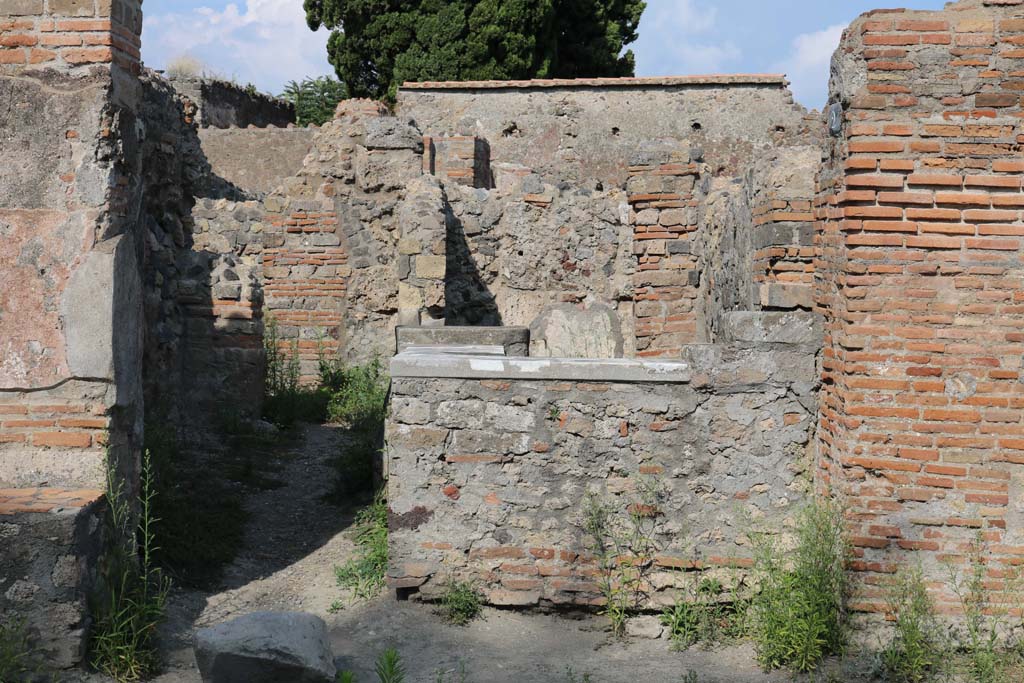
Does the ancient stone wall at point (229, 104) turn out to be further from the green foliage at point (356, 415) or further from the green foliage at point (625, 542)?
the green foliage at point (625, 542)

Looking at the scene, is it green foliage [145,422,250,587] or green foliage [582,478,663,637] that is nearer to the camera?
green foliage [582,478,663,637]

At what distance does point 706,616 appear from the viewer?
16.3ft

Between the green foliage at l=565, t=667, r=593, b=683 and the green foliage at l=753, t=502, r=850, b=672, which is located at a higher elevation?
the green foliage at l=753, t=502, r=850, b=672

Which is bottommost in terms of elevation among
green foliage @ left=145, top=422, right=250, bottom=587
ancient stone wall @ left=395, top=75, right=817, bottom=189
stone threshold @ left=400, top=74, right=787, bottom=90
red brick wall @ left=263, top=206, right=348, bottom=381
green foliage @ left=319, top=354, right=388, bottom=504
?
green foliage @ left=145, top=422, right=250, bottom=587

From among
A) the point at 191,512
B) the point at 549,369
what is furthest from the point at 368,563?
the point at 549,369

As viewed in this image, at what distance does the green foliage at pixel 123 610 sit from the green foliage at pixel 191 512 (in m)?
0.28

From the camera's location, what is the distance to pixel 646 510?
5.03 metres

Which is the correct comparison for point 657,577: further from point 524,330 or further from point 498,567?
point 524,330

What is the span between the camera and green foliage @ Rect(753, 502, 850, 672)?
454cm

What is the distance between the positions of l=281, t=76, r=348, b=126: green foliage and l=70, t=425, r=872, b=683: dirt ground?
73.2 ft

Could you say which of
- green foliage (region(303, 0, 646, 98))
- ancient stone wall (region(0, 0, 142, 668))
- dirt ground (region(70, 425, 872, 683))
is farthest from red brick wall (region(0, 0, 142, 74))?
green foliage (region(303, 0, 646, 98))

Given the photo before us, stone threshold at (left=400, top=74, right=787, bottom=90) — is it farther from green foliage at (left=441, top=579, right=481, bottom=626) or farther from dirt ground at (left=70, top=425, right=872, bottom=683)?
green foliage at (left=441, top=579, right=481, bottom=626)

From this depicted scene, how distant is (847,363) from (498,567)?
207 cm

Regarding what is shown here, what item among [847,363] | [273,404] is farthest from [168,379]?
[847,363]
